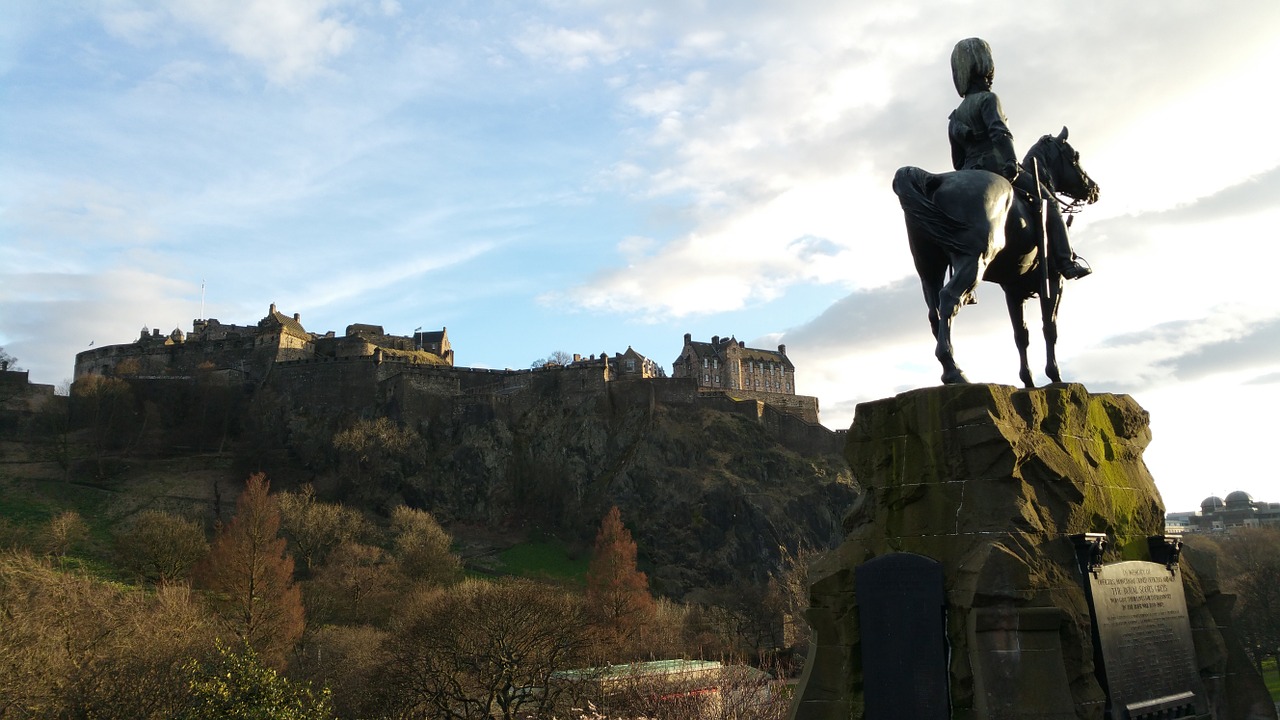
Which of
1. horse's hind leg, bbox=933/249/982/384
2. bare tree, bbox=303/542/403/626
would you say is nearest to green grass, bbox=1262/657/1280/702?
horse's hind leg, bbox=933/249/982/384

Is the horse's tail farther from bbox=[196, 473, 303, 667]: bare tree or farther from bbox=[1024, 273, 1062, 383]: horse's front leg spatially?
bbox=[196, 473, 303, 667]: bare tree

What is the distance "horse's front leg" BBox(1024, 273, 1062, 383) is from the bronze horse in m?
0.01

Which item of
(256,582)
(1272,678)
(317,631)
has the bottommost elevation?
(1272,678)

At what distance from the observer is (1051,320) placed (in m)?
9.56

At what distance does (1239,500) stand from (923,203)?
18176 cm

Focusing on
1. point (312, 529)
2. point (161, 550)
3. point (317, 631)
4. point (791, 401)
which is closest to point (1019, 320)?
point (317, 631)

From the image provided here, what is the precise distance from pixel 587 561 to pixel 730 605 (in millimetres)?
19617

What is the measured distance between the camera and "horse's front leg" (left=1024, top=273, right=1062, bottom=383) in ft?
30.8

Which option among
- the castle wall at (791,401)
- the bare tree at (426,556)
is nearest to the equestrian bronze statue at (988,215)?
the bare tree at (426,556)

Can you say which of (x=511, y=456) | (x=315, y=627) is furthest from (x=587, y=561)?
(x=315, y=627)

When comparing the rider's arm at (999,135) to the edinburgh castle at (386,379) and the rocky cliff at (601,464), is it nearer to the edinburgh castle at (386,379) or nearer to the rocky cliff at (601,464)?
the rocky cliff at (601,464)

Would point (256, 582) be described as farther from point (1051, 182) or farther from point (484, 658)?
point (1051, 182)

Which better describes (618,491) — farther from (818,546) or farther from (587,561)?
(818,546)

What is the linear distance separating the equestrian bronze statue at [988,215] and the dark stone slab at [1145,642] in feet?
6.85
